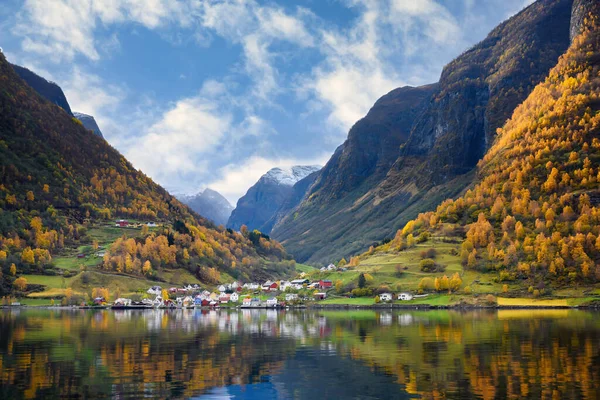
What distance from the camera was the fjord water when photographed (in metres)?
44.1

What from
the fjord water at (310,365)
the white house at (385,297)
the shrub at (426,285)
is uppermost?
the shrub at (426,285)

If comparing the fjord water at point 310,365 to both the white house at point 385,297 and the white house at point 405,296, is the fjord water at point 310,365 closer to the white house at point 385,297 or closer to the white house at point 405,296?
the white house at point 405,296

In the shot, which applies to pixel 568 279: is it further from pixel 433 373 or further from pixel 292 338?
pixel 433 373

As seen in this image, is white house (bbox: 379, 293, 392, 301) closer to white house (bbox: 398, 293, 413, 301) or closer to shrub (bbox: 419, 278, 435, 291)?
white house (bbox: 398, 293, 413, 301)

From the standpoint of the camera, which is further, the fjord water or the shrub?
the shrub

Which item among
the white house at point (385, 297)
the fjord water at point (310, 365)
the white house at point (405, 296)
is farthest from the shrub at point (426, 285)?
the fjord water at point (310, 365)

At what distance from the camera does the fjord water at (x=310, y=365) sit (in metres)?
44.1

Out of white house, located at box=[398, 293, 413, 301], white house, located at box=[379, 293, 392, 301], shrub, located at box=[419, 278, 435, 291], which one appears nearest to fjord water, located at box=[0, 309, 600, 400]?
white house, located at box=[398, 293, 413, 301]

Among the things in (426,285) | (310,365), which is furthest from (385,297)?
(310,365)

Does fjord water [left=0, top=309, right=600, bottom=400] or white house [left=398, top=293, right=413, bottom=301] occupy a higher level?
white house [left=398, top=293, right=413, bottom=301]

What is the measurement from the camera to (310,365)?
5941 centimetres

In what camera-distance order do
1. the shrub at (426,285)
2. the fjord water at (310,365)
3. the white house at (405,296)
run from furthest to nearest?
1. the shrub at (426,285)
2. the white house at (405,296)
3. the fjord water at (310,365)

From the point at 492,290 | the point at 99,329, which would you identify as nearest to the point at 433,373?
the point at 99,329

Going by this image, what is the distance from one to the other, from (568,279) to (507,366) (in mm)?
140006
